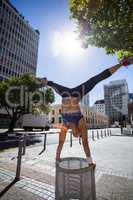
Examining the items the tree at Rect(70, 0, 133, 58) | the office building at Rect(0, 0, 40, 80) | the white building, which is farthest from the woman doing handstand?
the white building

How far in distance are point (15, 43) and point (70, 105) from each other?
7619cm

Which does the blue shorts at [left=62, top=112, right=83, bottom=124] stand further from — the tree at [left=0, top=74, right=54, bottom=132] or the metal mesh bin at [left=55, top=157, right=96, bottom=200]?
the tree at [left=0, top=74, right=54, bottom=132]

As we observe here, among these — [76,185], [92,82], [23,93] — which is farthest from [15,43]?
[76,185]

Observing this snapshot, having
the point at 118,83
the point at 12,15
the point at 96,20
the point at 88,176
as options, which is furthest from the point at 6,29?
the point at 118,83

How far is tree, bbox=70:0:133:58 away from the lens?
210 inches

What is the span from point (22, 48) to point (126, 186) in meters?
79.1

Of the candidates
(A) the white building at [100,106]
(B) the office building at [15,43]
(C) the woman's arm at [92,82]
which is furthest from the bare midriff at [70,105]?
(A) the white building at [100,106]

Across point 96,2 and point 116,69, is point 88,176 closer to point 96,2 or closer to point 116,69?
point 116,69

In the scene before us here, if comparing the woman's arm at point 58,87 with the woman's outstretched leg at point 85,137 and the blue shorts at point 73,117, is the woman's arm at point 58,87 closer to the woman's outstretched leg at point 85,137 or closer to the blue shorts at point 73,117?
the blue shorts at point 73,117

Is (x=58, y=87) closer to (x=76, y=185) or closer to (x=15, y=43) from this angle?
(x=76, y=185)

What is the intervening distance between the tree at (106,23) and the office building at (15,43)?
5967 centimetres

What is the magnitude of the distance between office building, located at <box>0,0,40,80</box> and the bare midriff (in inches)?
2476

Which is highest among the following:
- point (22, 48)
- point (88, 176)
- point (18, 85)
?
point (22, 48)

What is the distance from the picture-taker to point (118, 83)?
469 ft
